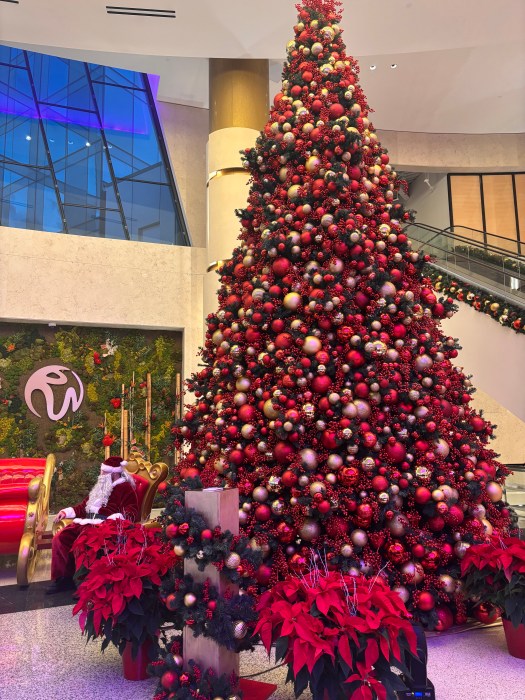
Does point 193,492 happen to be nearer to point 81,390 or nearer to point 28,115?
point 81,390

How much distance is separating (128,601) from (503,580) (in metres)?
1.81

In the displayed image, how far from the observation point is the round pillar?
292 inches

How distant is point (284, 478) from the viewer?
3102 mm

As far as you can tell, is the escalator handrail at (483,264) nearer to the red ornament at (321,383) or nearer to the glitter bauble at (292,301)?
the glitter bauble at (292,301)

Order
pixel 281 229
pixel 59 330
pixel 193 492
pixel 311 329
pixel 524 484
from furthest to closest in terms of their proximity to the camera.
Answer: pixel 59 330 → pixel 524 484 → pixel 281 229 → pixel 311 329 → pixel 193 492

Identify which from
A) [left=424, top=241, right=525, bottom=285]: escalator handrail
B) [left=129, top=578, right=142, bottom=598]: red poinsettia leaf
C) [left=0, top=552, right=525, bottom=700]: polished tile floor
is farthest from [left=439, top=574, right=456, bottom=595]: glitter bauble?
[left=424, top=241, right=525, bottom=285]: escalator handrail

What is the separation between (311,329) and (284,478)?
845 millimetres

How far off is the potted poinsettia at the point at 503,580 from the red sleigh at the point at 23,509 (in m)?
3.37

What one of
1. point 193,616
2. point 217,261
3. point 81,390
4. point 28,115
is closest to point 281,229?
point 193,616

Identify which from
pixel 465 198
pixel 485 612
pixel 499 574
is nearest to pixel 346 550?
pixel 499 574

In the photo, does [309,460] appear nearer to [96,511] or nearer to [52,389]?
[96,511]

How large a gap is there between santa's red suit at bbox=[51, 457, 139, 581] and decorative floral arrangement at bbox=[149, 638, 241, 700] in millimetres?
2412

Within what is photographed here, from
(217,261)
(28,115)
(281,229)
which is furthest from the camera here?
(28,115)

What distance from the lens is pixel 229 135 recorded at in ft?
24.5
